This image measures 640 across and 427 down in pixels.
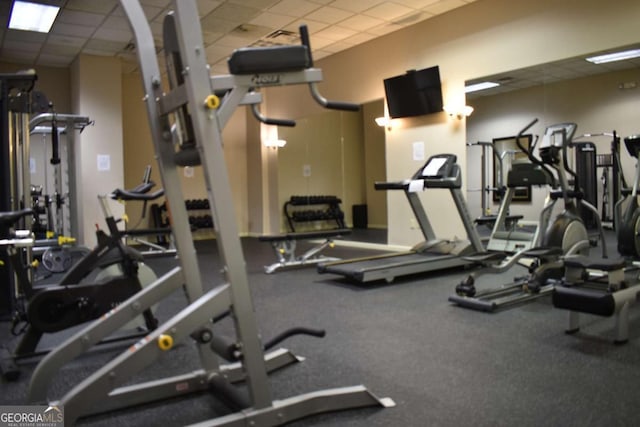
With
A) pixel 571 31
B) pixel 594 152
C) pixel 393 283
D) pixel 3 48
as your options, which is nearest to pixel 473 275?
pixel 393 283

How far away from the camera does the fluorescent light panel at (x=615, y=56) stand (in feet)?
16.5

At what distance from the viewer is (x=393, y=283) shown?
5.08 metres

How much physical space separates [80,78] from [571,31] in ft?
23.7

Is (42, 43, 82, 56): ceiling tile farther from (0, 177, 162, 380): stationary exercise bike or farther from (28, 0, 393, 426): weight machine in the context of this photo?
(28, 0, 393, 426): weight machine

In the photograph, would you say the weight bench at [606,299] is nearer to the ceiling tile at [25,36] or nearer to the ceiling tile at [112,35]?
the ceiling tile at [112,35]

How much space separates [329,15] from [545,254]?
435cm

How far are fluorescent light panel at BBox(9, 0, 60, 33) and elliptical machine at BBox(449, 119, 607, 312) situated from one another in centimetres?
583

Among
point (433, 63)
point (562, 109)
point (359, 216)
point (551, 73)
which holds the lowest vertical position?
point (359, 216)

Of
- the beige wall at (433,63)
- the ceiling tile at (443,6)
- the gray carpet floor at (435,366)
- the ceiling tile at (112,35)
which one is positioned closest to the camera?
the gray carpet floor at (435,366)

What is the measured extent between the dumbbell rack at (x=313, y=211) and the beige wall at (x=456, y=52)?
1.83 metres

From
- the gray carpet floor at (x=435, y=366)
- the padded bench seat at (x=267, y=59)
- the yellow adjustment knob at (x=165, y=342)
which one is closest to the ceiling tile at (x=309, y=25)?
the gray carpet floor at (x=435, y=366)

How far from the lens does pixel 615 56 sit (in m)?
5.21

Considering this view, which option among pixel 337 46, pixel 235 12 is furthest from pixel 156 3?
pixel 337 46

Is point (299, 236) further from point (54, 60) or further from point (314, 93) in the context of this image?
point (54, 60)
